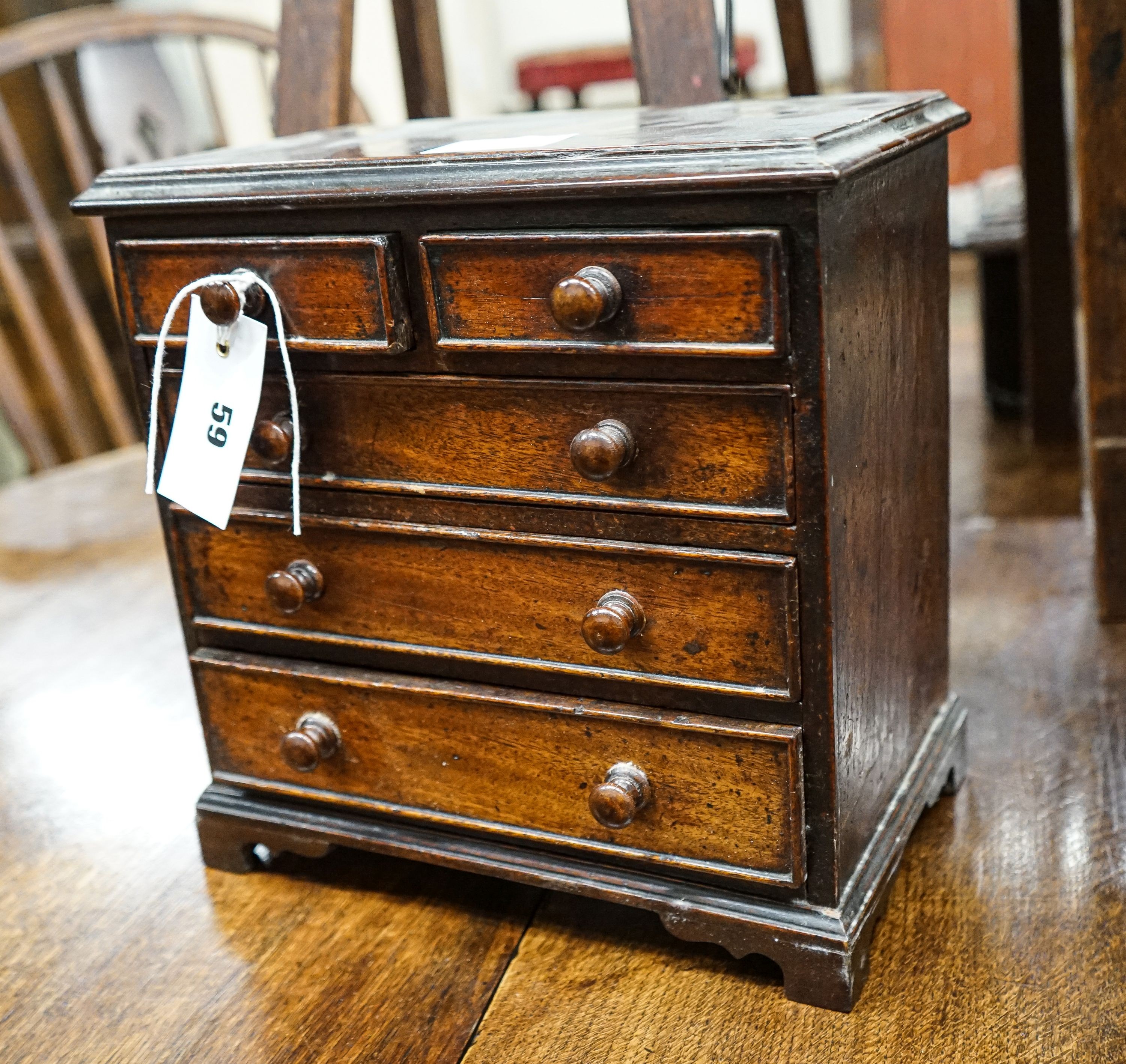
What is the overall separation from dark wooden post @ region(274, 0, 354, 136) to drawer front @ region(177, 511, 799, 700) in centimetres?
49

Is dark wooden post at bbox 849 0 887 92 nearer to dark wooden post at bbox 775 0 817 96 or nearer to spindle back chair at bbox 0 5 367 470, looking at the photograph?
spindle back chair at bbox 0 5 367 470

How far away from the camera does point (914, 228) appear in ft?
3.47

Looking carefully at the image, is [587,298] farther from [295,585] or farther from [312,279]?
[295,585]

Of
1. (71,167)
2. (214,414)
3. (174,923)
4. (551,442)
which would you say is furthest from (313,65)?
(71,167)

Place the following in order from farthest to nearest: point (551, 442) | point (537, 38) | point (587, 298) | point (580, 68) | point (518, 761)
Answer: point (537, 38), point (580, 68), point (518, 761), point (551, 442), point (587, 298)

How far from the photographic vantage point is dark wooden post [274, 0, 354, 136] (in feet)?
4.44

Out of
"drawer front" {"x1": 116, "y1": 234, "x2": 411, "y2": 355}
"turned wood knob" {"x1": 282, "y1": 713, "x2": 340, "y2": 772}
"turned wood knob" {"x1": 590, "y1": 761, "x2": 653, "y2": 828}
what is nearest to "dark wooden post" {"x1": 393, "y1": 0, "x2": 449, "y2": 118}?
"drawer front" {"x1": 116, "y1": 234, "x2": 411, "y2": 355}

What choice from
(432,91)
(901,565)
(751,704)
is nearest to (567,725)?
(751,704)

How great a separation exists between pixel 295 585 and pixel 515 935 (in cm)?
38

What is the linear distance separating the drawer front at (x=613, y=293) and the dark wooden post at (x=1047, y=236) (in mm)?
1555

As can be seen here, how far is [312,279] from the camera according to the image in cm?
101

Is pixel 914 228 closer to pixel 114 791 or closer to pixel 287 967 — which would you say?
pixel 287 967

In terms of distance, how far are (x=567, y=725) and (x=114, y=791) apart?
68 cm

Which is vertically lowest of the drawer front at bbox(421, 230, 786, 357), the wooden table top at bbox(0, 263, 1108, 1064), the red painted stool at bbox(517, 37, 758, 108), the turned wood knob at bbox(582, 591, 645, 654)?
the wooden table top at bbox(0, 263, 1108, 1064)
